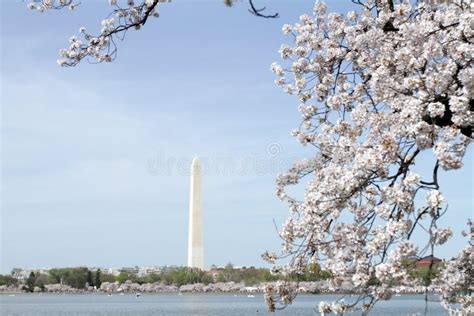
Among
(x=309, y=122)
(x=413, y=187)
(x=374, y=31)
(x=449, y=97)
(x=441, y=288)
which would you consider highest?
(x=374, y=31)

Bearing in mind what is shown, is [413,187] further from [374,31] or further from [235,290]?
[235,290]

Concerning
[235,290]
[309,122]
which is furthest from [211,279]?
[309,122]

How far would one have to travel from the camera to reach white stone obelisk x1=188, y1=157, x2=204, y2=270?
217ft

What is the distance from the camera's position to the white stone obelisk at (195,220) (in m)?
66.1

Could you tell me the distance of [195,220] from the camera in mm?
68500

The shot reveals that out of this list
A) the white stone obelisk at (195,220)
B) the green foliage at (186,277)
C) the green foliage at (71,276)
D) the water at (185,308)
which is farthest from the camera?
the green foliage at (71,276)

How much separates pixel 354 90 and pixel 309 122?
1.85ft

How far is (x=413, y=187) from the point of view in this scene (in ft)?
13.6

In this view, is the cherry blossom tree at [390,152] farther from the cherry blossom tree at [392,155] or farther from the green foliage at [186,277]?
the green foliage at [186,277]

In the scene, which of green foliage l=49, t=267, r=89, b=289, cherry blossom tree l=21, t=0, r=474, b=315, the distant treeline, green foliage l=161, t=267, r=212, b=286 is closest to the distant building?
cherry blossom tree l=21, t=0, r=474, b=315

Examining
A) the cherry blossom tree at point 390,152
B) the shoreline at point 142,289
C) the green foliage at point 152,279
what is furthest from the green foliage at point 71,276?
the cherry blossom tree at point 390,152

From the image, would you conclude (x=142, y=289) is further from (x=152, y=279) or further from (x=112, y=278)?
(x=112, y=278)

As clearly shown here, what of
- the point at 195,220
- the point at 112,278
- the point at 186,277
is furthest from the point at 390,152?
the point at 112,278

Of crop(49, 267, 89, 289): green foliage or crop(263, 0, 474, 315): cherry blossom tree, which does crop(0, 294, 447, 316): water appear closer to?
crop(263, 0, 474, 315): cherry blossom tree
